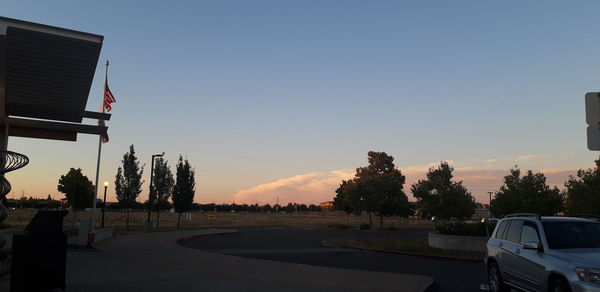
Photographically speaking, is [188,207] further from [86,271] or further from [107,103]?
[86,271]

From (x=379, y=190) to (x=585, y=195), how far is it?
21.4m

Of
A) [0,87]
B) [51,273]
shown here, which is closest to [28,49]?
[0,87]

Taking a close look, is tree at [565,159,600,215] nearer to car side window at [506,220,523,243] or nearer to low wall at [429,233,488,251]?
low wall at [429,233,488,251]

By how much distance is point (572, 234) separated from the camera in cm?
843

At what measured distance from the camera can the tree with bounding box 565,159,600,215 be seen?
29.5m

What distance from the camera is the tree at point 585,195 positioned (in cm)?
2948

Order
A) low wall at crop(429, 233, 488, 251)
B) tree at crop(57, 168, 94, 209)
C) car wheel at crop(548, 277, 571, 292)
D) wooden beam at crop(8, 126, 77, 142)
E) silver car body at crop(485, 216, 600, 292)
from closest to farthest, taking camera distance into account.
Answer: silver car body at crop(485, 216, 600, 292) → car wheel at crop(548, 277, 571, 292) → wooden beam at crop(8, 126, 77, 142) → low wall at crop(429, 233, 488, 251) → tree at crop(57, 168, 94, 209)

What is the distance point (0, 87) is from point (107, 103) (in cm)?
1005

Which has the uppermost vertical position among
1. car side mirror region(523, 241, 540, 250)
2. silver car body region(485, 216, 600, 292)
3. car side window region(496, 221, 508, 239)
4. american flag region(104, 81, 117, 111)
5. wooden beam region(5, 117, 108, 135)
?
american flag region(104, 81, 117, 111)

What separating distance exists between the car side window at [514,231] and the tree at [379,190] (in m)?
39.0

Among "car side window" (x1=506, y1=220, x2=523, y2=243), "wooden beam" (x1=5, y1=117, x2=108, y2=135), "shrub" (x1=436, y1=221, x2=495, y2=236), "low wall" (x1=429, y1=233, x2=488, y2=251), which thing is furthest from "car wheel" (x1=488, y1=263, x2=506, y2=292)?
"wooden beam" (x1=5, y1=117, x2=108, y2=135)

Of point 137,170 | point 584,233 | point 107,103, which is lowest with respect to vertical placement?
point 584,233

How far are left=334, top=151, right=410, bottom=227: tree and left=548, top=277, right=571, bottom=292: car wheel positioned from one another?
135 feet

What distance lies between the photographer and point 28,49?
1120cm
